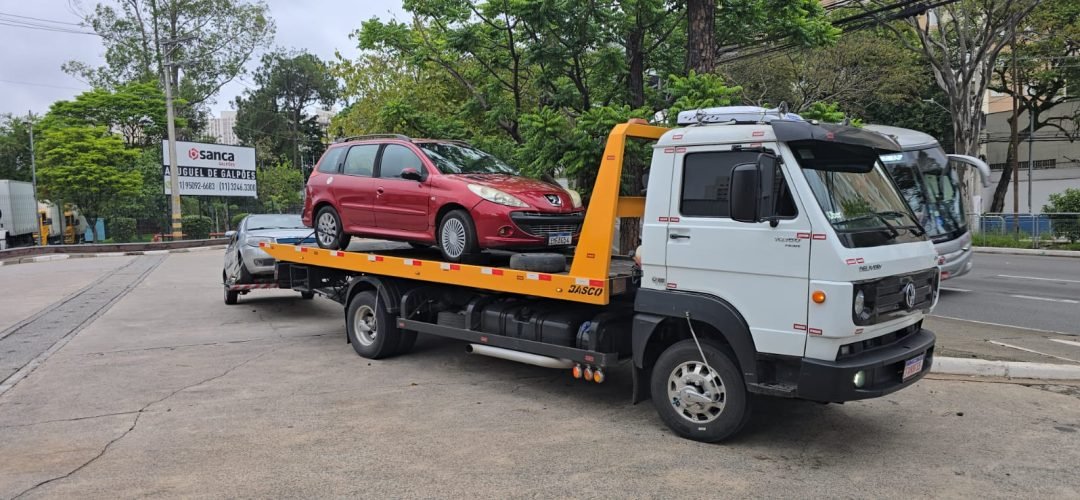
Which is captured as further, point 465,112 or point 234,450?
point 465,112

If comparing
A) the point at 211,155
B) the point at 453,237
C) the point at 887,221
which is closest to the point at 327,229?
the point at 453,237

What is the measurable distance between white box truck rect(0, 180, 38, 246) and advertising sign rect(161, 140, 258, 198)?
22.9 feet

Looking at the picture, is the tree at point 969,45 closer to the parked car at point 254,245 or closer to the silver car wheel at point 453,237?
the parked car at point 254,245

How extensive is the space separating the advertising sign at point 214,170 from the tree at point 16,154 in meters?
26.8

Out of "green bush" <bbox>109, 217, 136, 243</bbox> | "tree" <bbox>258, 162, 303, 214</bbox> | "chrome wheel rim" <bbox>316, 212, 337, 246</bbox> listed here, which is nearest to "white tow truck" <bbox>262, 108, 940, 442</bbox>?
"chrome wheel rim" <bbox>316, 212, 337, 246</bbox>

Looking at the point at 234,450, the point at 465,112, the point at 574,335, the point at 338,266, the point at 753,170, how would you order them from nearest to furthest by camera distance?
the point at 753,170 < the point at 234,450 < the point at 574,335 < the point at 338,266 < the point at 465,112

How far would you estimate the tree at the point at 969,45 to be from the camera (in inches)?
966

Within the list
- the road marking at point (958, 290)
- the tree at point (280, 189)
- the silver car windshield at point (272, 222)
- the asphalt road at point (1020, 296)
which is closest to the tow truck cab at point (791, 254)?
the asphalt road at point (1020, 296)

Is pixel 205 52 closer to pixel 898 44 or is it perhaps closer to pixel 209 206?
pixel 209 206

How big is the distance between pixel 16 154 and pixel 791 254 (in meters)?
64.5

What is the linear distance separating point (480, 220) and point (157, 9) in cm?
4559

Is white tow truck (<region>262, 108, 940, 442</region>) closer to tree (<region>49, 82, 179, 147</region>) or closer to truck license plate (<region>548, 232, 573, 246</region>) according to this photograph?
truck license plate (<region>548, 232, 573, 246</region>)

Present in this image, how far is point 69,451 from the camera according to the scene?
518 cm

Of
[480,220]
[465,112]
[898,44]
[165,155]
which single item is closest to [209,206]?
[165,155]
